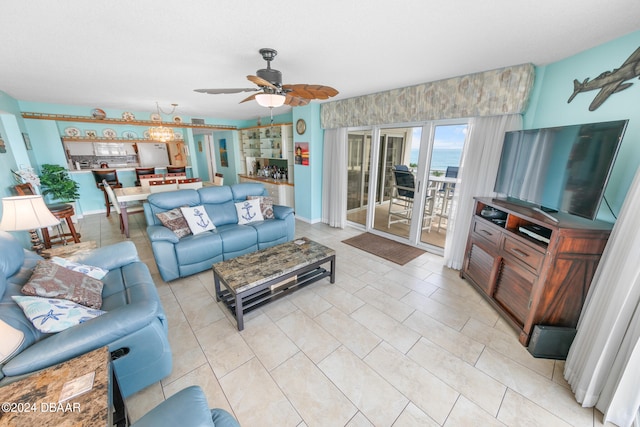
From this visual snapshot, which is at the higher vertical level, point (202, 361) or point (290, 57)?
point (290, 57)

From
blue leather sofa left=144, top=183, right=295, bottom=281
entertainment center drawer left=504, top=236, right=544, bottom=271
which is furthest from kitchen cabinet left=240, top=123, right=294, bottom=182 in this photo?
entertainment center drawer left=504, top=236, right=544, bottom=271

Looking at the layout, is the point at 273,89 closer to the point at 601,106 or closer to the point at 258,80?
the point at 258,80

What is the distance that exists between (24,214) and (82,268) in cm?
67

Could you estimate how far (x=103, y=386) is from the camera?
3.23 ft

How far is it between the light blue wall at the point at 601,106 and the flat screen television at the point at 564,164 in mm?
303

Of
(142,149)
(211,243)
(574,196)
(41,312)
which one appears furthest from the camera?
(142,149)

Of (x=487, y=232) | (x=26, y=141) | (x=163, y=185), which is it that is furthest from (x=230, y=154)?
(x=487, y=232)

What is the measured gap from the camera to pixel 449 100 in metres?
2.83

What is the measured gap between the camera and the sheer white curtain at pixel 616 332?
1.27 meters

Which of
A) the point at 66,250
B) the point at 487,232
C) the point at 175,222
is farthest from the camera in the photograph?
the point at 175,222

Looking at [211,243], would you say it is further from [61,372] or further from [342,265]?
[61,372]

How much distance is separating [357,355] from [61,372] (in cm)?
169

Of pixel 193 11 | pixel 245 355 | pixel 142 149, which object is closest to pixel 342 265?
pixel 245 355

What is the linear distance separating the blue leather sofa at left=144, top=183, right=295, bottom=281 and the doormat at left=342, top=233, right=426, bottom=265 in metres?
1.16
